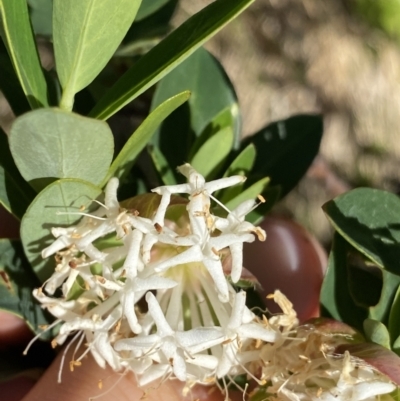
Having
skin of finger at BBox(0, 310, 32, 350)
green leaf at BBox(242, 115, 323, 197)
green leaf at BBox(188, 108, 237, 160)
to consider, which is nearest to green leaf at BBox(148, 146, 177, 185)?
green leaf at BBox(188, 108, 237, 160)

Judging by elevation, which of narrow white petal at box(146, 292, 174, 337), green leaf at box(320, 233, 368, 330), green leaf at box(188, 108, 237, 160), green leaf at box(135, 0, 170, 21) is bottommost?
green leaf at box(320, 233, 368, 330)

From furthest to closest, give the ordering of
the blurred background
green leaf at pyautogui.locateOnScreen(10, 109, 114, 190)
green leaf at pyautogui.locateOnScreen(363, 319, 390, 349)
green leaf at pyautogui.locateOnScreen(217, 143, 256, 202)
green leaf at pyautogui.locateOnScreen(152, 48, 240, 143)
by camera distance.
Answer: the blurred background → green leaf at pyautogui.locateOnScreen(152, 48, 240, 143) → green leaf at pyautogui.locateOnScreen(217, 143, 256, 202) → green leaf at pyautogui.locateOnScreen(363, 319, 390, 349) → green leaf at pyautogui.locateOnScreen(10, 109, 114, 190)

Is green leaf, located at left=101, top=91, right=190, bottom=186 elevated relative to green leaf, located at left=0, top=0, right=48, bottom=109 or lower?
lower

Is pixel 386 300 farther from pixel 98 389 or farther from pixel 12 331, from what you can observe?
pixel 12 331

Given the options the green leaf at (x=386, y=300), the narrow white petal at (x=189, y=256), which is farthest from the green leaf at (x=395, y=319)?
the narrow white petal at (x=189, y=256)

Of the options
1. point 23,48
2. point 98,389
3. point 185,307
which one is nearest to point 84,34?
point 23,48

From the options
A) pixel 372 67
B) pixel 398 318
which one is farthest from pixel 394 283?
pixel 372 67

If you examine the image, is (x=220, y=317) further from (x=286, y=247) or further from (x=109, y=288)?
(x=286, y=247)

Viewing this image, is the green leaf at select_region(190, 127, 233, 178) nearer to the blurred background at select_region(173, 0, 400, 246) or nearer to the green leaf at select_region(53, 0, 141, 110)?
the green leaf at select_region(53, 0, 141, 110)
